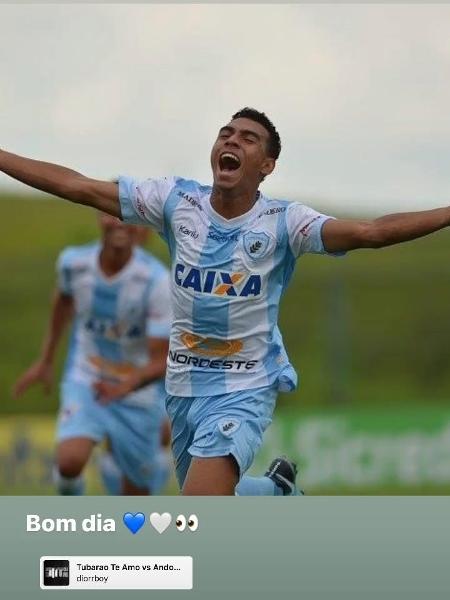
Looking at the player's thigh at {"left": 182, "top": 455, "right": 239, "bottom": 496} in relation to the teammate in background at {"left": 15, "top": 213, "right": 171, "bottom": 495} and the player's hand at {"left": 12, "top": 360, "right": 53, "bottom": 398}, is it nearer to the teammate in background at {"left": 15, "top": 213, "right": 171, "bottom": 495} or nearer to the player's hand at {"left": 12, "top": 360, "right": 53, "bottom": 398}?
the player's hand at {"left": 12, "top": 360, "right": 53, "bottom": 398}

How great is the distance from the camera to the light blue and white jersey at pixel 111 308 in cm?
1353

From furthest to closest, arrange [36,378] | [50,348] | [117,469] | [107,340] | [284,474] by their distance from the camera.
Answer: [117,469], [107,340], [50,348], [36,378], [284,474]

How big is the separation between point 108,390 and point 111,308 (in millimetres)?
705

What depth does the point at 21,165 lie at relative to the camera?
880cm

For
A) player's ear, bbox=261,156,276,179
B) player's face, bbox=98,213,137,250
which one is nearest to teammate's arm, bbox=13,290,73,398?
player's face, bbox=98,213,137,250

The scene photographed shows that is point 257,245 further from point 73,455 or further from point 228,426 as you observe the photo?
point 73,455

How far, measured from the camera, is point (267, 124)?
9078mm

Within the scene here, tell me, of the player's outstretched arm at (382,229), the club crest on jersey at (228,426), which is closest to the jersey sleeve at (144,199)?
the player's outstretched arm at (382,229)

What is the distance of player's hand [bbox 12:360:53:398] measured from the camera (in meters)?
12.9

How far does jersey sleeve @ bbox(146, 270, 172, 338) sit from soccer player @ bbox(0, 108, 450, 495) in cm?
397

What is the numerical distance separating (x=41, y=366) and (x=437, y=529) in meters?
5.12

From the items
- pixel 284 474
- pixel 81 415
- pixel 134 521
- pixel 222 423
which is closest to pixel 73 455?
pixel 81 415

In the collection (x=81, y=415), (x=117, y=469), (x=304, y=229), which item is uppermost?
(x=304, y=229)

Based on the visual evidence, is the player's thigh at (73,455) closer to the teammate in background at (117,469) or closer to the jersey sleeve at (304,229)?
the teammate in background at (117,469)
